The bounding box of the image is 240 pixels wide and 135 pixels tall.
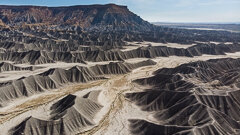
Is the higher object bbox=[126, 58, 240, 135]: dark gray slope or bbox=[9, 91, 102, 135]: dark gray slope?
bbox=[126, 58, 240, 135]: dark gray slope

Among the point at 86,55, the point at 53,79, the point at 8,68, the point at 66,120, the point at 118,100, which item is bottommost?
the point at 118,100

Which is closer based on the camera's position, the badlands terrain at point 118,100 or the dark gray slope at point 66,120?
the dark gray slope at point 66,120

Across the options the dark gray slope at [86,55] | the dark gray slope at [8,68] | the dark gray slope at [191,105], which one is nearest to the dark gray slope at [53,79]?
the dark gray slope at [191,105]

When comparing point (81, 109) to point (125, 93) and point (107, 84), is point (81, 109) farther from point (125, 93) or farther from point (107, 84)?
point (107, 84)

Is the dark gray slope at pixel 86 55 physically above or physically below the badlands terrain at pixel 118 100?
above

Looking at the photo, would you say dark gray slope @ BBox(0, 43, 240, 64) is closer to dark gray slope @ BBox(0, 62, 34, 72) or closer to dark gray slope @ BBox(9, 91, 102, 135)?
dark gray slope @ BBox(0, 62, 34, 72)

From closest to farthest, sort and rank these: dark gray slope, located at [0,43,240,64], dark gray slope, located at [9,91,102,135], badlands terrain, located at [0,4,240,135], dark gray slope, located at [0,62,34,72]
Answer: dark gray slope, located at [9,91,102,135], badlands terrain, located at [0,4,240,135], dark gray slope, located at [0,62,34,72], dark gray slope, located at [0,43,240,64]

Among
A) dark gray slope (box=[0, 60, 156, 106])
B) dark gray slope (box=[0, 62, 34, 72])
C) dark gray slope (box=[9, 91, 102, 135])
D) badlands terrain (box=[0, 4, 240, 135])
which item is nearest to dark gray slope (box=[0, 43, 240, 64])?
badlands terrain (box=[0, 4, 240, 135])

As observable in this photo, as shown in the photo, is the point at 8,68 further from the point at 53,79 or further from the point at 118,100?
the point at 118,100

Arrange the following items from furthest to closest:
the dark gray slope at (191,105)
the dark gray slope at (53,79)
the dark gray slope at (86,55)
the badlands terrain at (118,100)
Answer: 1. the dark gray slope at (86,55)
2. the dark gray slope at (53,79)
3. the badlands terrain at (118,100)
4. the dark gray slope at (191,105)

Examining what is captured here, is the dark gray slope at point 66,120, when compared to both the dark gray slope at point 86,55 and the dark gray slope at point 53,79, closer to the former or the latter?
the dark gray slope at point 53,79

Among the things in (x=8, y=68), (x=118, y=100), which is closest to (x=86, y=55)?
(x=8, y=68)

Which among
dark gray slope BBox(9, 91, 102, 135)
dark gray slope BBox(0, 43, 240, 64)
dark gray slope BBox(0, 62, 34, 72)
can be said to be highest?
dark gray slope BBox(0, 43, 240, 64)

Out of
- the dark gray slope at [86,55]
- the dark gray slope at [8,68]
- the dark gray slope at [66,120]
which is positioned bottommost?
the dark gray slope at [66,120]
